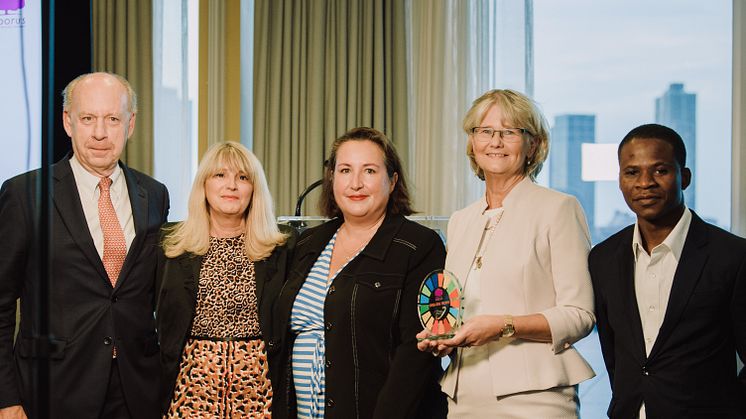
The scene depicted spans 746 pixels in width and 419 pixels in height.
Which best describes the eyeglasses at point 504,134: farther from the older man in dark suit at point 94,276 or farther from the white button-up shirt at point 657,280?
the older man in dark suit at point 94,276

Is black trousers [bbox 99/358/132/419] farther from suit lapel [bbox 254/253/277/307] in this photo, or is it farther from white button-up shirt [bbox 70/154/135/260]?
suit lapel [bbox 254/253/277/307]

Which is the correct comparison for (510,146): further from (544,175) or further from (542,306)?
(544,175)

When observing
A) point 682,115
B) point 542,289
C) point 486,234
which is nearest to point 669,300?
point 542,289

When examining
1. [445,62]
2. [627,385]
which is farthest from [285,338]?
[445,62]

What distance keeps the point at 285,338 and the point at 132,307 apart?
1.62 ft

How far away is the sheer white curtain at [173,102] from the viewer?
5222mm

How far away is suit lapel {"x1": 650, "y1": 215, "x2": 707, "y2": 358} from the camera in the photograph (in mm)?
1760

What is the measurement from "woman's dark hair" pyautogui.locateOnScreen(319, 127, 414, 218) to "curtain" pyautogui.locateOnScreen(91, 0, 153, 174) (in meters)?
3.07

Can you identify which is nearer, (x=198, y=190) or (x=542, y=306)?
(x=542, y=306)

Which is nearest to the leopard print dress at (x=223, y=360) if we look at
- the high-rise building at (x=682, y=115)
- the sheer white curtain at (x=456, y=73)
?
the sheer white curtain at (x=456, y=73)

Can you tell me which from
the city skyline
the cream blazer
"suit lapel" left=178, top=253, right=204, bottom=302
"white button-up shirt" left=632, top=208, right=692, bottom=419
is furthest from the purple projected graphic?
the city skyline

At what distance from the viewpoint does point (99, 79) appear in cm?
233

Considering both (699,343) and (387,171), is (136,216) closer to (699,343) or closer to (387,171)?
(387,171)

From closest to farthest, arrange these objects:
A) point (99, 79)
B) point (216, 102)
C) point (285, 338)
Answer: point (285, 338) → point (99, 79) → point (216, 102)
